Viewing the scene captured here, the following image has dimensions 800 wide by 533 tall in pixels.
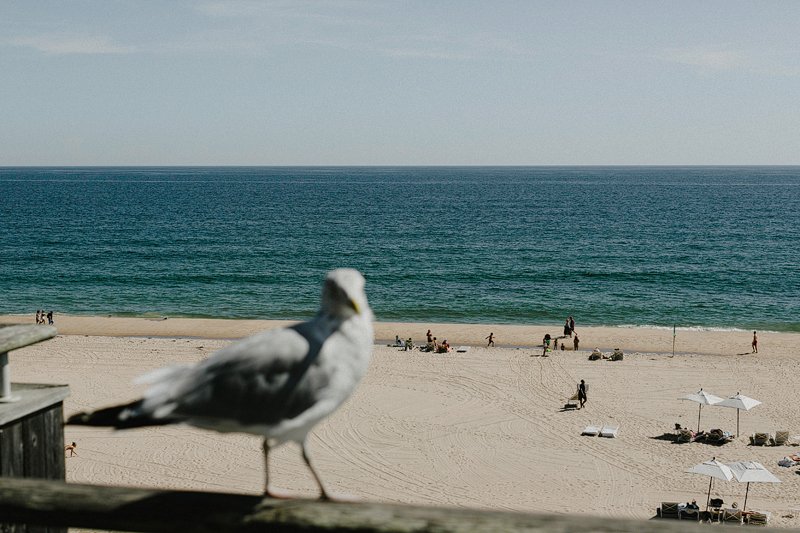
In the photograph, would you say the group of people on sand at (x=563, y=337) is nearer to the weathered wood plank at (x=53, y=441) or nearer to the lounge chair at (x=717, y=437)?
the lounge chair at (x=717, y=437)

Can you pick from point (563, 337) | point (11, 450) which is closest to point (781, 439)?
point (563, 337)

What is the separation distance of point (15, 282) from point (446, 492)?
50096mm

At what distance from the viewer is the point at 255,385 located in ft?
8.64

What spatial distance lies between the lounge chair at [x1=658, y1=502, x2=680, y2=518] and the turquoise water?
1102 inches

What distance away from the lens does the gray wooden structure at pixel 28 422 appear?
142 inches

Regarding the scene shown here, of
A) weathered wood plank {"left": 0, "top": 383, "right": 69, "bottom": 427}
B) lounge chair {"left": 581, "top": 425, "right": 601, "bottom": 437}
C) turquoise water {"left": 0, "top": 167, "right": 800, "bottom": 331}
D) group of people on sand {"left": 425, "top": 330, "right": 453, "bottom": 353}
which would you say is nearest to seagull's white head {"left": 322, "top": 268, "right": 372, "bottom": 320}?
weathered wood plank {"left": 0, "top": 383, "right": 69, "bottom": 427}

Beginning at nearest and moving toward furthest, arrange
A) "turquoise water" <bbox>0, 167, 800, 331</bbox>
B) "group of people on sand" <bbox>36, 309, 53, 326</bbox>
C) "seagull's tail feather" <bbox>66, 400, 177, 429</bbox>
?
"seagull's tail feather" <bbox>66, 400, 177, 429</bbox>, "group of people on sand" <bbox>36, 309, 53, 326</bbox>, "turquoise water" <bbox>0, 167, 800, 331</bbox>

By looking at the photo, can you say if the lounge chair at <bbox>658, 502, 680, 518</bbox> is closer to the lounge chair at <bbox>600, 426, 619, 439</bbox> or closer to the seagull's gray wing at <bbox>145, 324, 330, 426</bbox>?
the lounge chair at <bbox>600, 426, 619, 439</bbox>

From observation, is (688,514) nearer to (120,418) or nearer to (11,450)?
(11,450)

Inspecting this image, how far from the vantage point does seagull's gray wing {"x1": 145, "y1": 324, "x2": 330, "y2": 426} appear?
2.62 m

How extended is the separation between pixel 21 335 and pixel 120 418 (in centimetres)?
136

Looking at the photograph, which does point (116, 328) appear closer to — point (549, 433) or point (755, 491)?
point (549, 433)

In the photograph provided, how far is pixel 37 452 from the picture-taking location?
12.6ft

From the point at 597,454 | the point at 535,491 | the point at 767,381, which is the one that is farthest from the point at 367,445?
the point at 767,381
